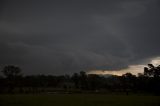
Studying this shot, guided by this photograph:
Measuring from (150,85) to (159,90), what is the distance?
9.40 meters

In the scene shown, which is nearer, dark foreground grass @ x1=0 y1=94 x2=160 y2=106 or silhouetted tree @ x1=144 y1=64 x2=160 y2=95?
dark foreground grass @ x1=0 y1=94 x2=160 y2=106

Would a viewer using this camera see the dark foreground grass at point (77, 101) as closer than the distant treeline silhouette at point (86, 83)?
Yes

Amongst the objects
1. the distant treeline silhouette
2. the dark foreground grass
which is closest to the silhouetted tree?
the distant treeline silhouette

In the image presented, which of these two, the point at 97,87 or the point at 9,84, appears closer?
the point at 9,84

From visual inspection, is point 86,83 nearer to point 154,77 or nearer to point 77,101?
point 154,77

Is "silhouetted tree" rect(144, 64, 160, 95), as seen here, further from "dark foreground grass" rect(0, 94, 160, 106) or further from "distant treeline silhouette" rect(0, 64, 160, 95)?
"dark foreground grass" rect(0, 94, 160, 106)

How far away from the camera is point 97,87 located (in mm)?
150125

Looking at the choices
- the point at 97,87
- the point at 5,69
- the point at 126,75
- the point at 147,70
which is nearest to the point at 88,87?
the point at 97,87

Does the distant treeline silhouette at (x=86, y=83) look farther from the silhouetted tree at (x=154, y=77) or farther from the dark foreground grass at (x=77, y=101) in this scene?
the dark foreground grass at (x=77, y=101)

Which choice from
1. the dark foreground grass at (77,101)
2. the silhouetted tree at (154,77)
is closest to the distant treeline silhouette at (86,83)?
the silhouetted tree at (154,77)

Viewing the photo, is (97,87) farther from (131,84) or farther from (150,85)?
(150,85)

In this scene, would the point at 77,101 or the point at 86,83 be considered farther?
the point at 86,83

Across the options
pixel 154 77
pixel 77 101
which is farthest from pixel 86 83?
pixel 77 101

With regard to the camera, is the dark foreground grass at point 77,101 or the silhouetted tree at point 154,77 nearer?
the dark foreground grass at point 77,101
